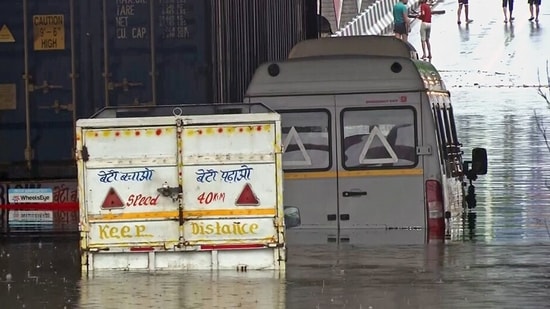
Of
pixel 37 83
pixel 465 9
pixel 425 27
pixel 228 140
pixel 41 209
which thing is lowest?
pixel 41 209

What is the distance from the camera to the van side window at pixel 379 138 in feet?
52.8

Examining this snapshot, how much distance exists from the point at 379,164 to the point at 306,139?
0.74 metres

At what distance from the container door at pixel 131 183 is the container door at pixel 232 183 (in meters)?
0.14

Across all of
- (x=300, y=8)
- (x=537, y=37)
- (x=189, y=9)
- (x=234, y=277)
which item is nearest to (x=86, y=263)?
(x=234, y=277)

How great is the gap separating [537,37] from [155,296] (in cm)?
3970

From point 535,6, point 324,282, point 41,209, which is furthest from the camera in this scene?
point 535,6

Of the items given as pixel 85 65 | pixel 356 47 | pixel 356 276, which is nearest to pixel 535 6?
pixel 356 47

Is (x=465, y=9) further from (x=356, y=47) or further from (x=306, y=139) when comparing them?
(x=306, y=139)

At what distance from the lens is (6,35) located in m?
18.9

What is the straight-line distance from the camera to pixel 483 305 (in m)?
12.1

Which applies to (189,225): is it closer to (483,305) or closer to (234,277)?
(234,277)

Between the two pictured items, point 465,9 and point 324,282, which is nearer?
point 324,282

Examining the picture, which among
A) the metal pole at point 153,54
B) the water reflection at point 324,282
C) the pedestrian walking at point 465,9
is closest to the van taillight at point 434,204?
the water reflection at point 324,282

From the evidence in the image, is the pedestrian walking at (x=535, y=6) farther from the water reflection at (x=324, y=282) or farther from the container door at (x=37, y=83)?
the water reflection at (x=324, y=282)
